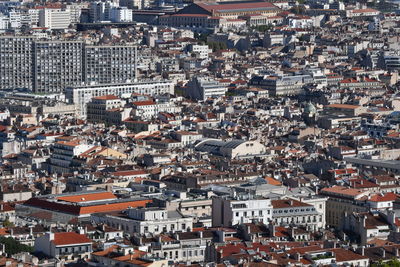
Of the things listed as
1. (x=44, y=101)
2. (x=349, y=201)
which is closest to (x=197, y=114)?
(x=44, y=101)

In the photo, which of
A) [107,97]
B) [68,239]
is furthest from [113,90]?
[68,239]

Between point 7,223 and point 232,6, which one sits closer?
point 7,223

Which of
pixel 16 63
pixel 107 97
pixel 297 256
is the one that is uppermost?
pixel 297 256

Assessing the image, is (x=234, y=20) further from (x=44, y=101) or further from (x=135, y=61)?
(x=44, y=101)

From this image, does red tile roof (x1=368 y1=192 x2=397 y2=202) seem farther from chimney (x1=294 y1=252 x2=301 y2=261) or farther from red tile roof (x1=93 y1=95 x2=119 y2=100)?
red tile roof (x1=93 y1=95 x2=119 y2=100)

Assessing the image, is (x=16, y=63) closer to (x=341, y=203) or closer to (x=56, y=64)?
(x=56, y=64)

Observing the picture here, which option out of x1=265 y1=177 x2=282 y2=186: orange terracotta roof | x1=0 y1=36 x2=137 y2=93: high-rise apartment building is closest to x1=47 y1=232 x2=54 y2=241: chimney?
x1=265 y1=177 x2=282 y2=186: orange terracotta roof

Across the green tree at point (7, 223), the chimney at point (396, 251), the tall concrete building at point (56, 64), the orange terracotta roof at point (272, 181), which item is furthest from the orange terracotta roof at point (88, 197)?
the tall concrete building at point (56, 64)
